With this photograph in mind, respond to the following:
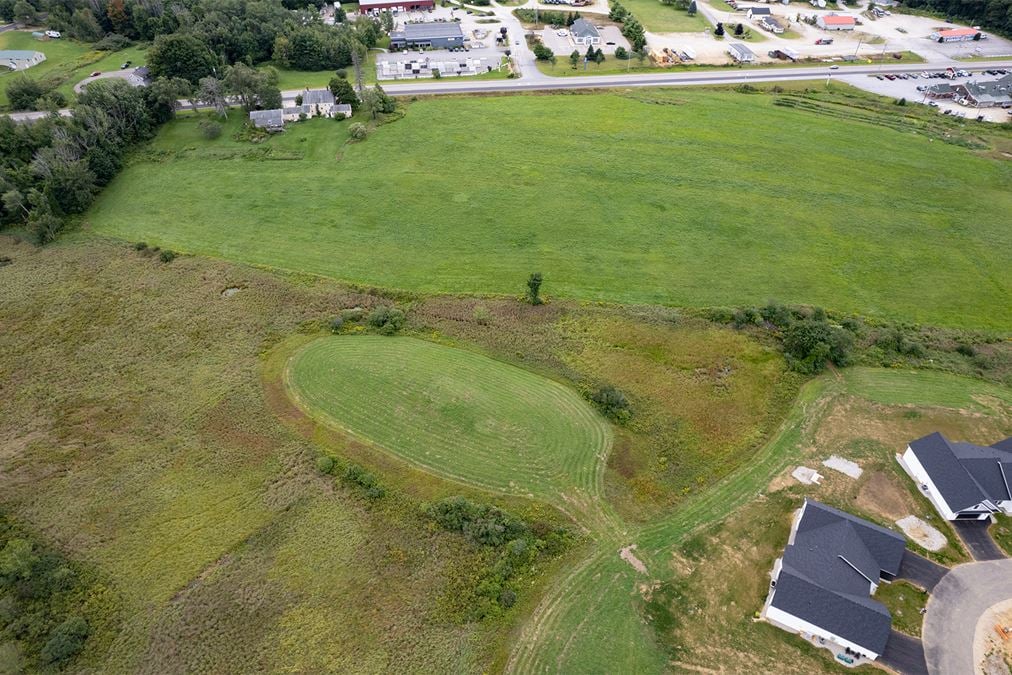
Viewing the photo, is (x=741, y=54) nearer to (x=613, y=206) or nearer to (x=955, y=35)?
(x=955, y=35)

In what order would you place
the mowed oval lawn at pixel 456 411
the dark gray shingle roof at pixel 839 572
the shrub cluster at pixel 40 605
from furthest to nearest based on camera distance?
the mowed oval lawn at pixel 456 411
the shrub cluster at pixel 40 605
the dark gray shingle roof at pixel 839 572

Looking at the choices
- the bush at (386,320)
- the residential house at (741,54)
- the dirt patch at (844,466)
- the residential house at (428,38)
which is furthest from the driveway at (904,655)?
the residential house at (428,38)

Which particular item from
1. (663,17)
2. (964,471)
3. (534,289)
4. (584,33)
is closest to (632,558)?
(964,471)

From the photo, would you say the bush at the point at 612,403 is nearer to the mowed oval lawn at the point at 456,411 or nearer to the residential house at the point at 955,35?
the mowed oval lawn at the point at 456,411

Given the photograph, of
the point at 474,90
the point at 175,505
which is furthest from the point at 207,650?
the point at 474,90

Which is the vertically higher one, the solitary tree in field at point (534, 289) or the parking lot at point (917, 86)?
the parking lot at point (917, 86)
